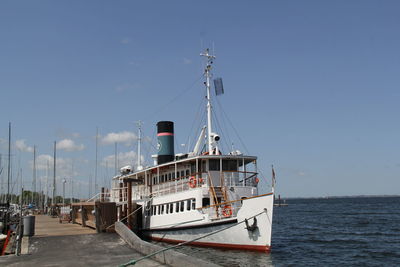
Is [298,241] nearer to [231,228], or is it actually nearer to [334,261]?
[334,261]

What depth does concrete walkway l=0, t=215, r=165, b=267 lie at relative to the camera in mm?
11812

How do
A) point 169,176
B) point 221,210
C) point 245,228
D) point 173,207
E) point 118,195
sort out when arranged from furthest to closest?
point 118,195 < point 169,176 < point 173,207 < point 221,210 < point 245,228

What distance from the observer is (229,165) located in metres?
23.2

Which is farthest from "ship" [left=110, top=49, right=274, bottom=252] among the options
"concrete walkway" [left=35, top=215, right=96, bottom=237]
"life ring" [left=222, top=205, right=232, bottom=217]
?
"concrete walkway" [left=35, top=215, right=96, bottom=237]

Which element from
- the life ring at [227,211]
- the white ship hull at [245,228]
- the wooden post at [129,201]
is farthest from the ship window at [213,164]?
the wooden post at [129,201]

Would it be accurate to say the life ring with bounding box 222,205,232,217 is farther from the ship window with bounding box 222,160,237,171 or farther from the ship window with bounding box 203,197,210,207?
the ship window with bounding box 222,160,237,171

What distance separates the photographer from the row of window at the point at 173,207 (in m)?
22.3

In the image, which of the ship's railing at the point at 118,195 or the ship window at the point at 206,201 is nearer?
the ship window at the point at 206,201

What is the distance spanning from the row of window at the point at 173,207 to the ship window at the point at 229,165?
111 inches

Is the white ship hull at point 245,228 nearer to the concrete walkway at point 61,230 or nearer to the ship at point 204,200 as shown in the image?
the ship at point 204,200

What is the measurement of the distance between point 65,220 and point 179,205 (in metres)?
14.5

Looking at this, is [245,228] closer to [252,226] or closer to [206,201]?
[252,226]

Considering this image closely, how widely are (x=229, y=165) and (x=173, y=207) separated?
4390mm

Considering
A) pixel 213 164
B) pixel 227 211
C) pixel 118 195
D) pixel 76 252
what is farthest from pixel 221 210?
pixel 118 195
